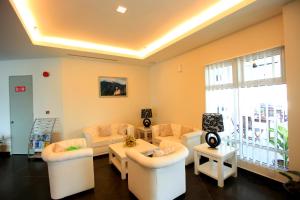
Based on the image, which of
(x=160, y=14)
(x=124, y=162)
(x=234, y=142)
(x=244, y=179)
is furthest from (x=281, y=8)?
(x=124, y=162)

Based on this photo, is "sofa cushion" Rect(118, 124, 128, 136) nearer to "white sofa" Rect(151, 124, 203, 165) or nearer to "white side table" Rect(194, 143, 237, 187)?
"white sofa" Rect(151, 124, 203, 165)

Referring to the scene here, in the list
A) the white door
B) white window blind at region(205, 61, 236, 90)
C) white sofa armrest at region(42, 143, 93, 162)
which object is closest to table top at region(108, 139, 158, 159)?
white sofa armrest at region(42, 143, 93, 162)

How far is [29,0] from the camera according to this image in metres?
2.35

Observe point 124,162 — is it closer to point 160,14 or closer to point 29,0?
point 160,14

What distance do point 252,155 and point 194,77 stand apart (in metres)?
2.17

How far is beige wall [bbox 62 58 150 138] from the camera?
14.9 feet

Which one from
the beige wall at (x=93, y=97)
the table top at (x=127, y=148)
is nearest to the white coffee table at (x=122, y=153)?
the table top at (x=127, y=148)

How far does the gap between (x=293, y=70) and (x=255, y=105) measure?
33.8 inches

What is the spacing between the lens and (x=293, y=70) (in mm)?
2256

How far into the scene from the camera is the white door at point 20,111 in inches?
178

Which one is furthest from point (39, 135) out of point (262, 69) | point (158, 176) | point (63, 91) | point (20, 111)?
point (262, 69)

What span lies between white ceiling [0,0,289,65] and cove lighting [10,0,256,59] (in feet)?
0.31

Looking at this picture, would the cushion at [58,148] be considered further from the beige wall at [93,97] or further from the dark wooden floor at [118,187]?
the beige wall at [93,97]

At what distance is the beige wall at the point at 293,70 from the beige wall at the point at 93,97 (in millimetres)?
4271
